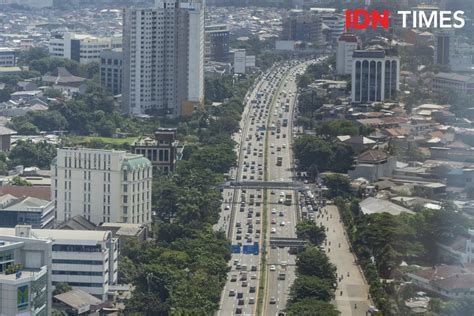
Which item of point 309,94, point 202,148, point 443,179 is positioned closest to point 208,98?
point 309,94

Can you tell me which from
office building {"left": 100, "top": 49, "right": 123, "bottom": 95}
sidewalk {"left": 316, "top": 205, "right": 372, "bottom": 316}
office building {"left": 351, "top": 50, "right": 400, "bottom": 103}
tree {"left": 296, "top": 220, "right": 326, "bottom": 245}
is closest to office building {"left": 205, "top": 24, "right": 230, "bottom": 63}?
office building {"left": 100, "top": 49, "right": 123, "bottom": 95}

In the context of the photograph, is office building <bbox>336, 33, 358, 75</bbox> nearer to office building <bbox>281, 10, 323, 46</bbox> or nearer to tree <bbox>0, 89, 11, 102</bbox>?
tree <bbox>0, 89, 11, 102</bbox>

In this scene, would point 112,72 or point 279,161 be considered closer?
point 279,161

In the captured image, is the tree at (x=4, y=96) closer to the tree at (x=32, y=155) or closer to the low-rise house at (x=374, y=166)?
the tree at (x=32, y=155)

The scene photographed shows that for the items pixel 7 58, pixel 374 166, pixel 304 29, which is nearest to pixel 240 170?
pixel 374 166

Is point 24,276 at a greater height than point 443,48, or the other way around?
point 443,48

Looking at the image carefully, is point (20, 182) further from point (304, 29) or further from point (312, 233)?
point (304, 29)
